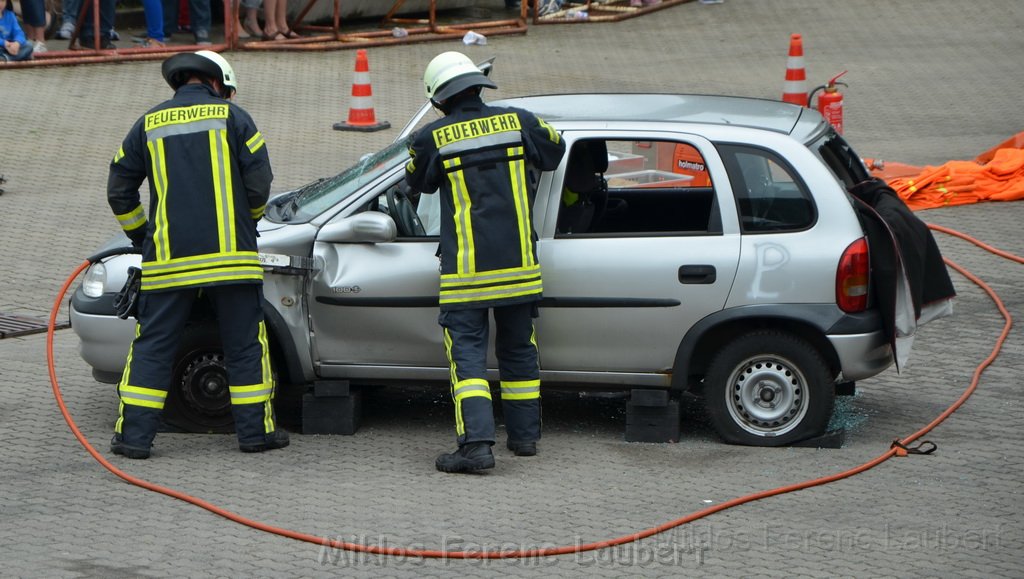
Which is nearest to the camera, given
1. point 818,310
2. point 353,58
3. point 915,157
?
point 818,310

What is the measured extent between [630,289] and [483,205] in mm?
756

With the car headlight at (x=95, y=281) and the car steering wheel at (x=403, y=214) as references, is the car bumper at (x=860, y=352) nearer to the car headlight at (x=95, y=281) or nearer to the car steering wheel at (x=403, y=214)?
the car steering wheel at (x=403, y=214)

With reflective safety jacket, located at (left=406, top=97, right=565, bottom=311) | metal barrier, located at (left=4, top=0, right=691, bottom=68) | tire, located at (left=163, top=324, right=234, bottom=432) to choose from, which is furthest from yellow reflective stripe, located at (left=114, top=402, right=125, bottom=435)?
metal barrier, located at (left=4, top=0, right=691, bottom=68)

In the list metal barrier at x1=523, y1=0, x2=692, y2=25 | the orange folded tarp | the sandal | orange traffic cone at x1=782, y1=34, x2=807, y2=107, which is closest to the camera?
the orange folded tarp

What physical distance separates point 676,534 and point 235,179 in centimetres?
241

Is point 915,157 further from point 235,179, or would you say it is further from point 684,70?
point 235,179

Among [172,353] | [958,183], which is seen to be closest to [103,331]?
[172,353]

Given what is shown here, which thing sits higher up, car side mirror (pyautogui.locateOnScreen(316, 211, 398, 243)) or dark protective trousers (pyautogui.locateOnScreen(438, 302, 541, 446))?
car side mirror (pyautogui.locateOnScreen(316, 211, 398, 243))

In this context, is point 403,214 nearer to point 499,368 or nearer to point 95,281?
point 499,368

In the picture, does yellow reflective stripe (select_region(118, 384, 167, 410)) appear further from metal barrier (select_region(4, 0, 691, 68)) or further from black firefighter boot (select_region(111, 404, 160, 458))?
metal barrier (select_region(4, 0, 691, 68))

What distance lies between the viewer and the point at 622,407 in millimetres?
6980

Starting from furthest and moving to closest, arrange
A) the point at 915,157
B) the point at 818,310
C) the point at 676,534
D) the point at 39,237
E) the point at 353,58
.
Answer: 1. the point at 353,58
2. the point at 915,157
3. the point at 39,237
4. the point at 818,310
5. the point at 676,534

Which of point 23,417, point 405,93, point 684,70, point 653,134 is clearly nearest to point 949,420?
point 653,134

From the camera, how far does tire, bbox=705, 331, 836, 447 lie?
6.08m
